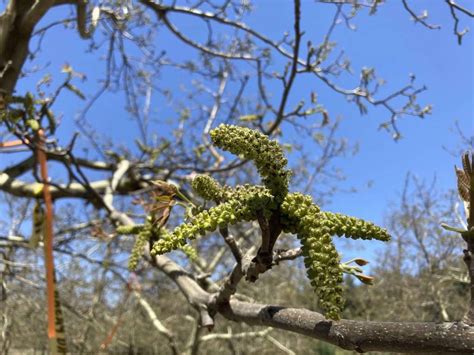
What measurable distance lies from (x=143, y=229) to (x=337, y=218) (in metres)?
1.23

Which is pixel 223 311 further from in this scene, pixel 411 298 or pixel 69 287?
pixel 411 298

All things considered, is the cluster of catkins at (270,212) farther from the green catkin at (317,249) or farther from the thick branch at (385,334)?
the thick branch at (385,334)

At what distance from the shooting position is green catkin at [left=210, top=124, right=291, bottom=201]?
0.87 meters

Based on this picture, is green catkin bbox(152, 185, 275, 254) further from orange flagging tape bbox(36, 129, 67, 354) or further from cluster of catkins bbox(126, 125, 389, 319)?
orange flagging tape bbox(36, 129, 67, 354)

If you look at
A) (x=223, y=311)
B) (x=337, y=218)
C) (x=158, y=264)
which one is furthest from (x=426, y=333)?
(x=158, y=264)

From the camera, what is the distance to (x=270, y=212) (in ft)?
3.07

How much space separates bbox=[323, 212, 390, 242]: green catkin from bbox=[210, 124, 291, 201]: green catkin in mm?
113

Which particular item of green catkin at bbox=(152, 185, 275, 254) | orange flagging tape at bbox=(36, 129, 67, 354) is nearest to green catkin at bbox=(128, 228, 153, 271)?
green catkin at bbox=(152, 185, 275, 254)

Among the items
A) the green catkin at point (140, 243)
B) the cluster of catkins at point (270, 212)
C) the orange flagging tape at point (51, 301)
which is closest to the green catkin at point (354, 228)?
the cluster of catkins at point (270, 212)

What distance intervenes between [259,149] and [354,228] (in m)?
0.24

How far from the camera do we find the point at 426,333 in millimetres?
770

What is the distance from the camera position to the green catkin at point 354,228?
0.88m

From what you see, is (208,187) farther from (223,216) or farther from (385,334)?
(385,334)

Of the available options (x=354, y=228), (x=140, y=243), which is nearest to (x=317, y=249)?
(x=354, y=228)
